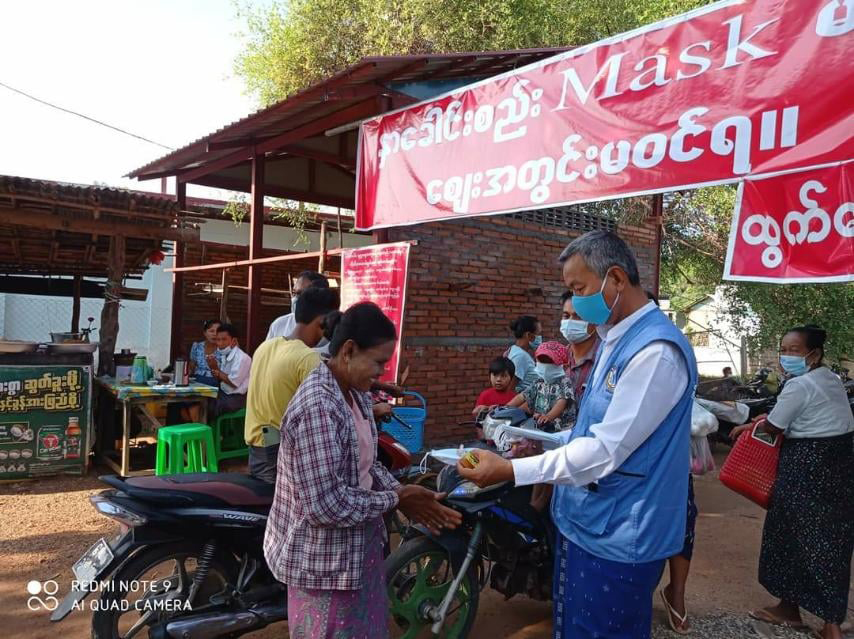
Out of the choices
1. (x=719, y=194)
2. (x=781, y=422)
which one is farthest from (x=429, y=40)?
(x=781, y=422)

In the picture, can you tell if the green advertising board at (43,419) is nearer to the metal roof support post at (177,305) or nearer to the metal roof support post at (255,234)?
the metal roof support post at (255,234)

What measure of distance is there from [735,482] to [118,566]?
11.0 feet

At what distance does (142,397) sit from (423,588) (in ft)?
12.9

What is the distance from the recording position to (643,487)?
1.77 metres

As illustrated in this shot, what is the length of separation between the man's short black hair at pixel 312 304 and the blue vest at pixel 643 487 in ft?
5.41

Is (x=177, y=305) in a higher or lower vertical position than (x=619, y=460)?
higher

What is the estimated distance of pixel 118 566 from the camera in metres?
2.51

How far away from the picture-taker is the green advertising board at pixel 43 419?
545cm

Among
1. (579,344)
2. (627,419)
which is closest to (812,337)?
(579,344)

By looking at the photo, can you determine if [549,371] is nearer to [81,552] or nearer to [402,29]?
[81,552]

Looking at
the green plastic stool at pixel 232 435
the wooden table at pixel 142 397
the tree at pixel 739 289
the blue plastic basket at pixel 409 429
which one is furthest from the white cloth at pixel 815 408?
the tree at pixel 739 289

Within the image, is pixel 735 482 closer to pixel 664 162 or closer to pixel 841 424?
pixel 841 424

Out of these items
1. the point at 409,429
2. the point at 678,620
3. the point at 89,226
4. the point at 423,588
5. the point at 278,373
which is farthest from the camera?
the point at 89,226

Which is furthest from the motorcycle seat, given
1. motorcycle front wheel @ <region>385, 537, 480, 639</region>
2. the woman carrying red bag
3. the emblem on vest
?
the woman carrying red bag
